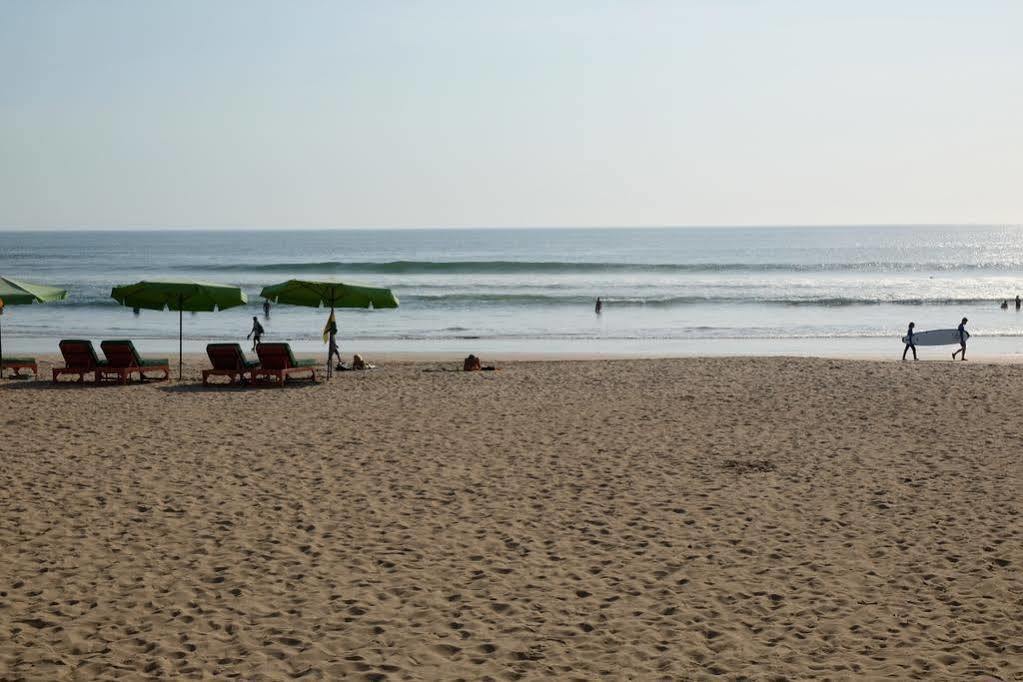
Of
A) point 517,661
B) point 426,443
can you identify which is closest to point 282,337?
point 426,443

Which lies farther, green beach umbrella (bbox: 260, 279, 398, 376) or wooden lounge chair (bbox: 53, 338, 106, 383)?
green beach umbrella (bbox: 260, 279, 398, 376)

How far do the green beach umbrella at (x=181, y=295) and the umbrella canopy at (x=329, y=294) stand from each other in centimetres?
74

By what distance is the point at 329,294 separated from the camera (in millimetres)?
19000

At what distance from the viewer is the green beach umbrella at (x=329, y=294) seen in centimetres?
1894

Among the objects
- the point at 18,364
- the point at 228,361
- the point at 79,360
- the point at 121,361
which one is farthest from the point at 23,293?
the point at 228,361

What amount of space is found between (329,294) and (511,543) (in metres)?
11.7

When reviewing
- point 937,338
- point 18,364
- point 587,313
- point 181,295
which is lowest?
point 18,364

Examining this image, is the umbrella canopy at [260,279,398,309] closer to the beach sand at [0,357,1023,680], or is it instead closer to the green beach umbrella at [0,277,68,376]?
the green beach umbrella at [0,277,68,376]

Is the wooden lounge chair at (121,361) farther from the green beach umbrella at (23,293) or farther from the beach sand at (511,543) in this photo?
the beach sand at (511,543)

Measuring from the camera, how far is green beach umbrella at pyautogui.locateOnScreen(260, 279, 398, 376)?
1894cm

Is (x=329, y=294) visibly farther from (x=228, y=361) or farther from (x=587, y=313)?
(x=587, y=313)

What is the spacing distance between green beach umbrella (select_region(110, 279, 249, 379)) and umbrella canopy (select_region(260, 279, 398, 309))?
741 mm

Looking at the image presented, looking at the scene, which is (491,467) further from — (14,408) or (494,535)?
(14,408)

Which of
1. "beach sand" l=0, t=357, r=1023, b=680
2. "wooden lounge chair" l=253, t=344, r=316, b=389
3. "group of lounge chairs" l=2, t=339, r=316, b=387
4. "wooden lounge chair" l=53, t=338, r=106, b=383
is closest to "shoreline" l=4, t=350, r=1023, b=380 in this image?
"group of lounge chairs" l=2, t=339, r=316, b=387
